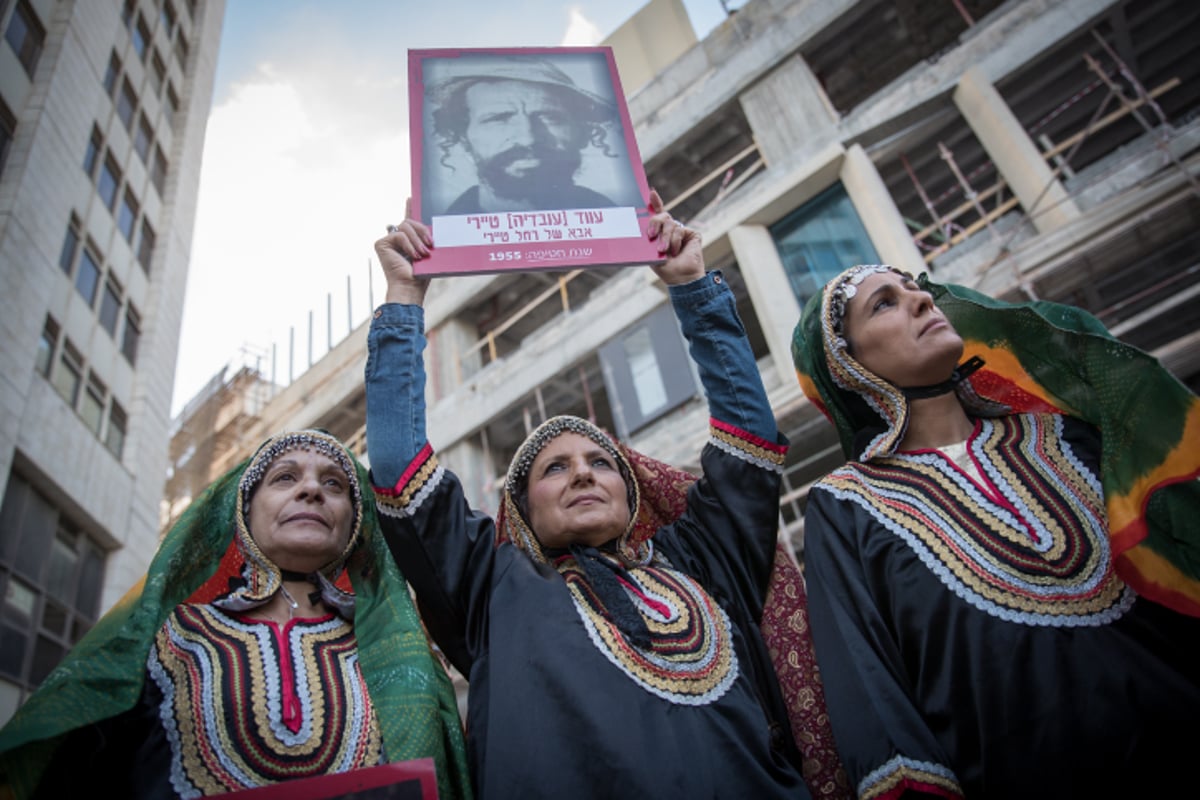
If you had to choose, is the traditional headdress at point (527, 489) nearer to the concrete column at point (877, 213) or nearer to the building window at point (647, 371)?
the concrete column at point (877, 213)

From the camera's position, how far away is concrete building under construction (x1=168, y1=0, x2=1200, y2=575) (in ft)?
26.4

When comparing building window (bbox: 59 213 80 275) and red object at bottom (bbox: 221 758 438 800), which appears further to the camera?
building window (bbox: 59 213 80 275)

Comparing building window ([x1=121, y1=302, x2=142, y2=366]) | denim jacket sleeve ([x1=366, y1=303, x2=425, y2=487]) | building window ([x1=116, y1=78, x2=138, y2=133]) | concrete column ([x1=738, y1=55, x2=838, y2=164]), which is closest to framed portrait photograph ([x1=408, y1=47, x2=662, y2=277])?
denim jacket sleeve ([x1=366, y1=303, x2=425, y2=487])

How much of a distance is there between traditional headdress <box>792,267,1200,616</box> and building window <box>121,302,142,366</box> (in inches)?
488

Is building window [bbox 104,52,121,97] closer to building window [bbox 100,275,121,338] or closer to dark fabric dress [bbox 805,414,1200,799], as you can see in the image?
building window [bbox 100,275,121,338]

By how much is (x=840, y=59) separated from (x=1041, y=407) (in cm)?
1142

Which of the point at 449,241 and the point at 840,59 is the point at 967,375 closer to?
the point at 449,241

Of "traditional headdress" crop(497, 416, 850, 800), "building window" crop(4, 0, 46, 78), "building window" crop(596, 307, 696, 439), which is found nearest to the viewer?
"traditional headdress" crop(497, 416, 850, 800)

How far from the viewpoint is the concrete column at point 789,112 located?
10609mm

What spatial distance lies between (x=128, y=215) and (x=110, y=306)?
1915mm

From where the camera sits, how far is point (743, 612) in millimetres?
2236

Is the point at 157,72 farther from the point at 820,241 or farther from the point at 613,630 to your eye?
the point at 613,630

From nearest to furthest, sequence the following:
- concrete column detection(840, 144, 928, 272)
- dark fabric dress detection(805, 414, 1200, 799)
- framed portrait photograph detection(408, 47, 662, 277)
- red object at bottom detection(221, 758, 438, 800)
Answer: red object at bottom detection(221, 758, 438, 800), dark fabric dress detection(805, 414, 1200, 799), framed portrait photograph detection(408, 47, 662, 277), concrete column detection(840, 144, 928, 272)

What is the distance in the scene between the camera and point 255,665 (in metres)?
2.02
